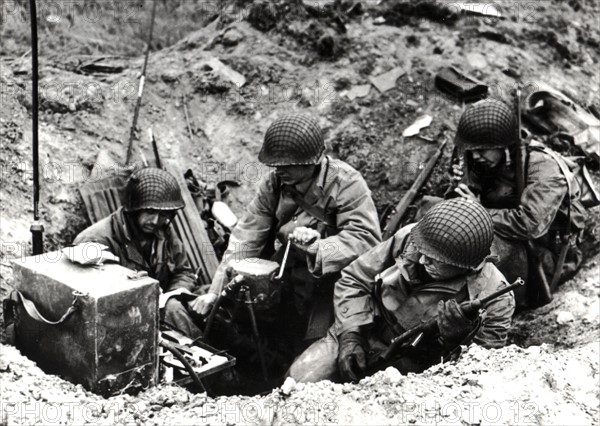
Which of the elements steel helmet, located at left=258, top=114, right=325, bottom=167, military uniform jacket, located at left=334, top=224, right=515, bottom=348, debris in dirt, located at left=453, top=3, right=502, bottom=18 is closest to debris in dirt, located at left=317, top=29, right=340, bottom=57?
debris in dirt, located at left=453, top=3, right=502, bottom=18

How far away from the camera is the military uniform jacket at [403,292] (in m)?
5.07

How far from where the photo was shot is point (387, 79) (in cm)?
852

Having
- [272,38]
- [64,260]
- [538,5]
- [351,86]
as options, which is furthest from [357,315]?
[538,5]

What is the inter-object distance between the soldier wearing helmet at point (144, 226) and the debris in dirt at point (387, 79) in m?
3.21

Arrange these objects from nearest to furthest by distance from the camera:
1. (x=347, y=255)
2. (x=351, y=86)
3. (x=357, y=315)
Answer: (x=357, y=315), (x=347, y=255), (x=351, y=86)

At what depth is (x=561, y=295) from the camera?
6727 mm

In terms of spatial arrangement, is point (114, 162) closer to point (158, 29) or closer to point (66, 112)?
point (66, 112)

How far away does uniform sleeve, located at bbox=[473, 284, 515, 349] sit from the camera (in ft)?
16.6

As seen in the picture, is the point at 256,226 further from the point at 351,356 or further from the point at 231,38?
the point at 231,38

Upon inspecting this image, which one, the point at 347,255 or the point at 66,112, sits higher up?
the point at 66,112

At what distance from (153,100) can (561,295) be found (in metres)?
4.72

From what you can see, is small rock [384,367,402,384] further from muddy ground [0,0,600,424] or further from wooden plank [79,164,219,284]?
wooden plank [79,164,219,284]

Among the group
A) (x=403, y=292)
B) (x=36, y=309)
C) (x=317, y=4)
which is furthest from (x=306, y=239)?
(x=317, y=4)

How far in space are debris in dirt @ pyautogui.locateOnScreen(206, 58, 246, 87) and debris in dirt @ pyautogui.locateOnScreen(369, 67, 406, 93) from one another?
4.95 feet
